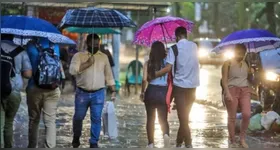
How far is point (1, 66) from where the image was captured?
24.3 ft

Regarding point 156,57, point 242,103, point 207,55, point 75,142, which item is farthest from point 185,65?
point 207,55

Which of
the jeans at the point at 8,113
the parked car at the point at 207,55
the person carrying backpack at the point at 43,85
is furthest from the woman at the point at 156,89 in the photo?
the parked car at the point at 207,55

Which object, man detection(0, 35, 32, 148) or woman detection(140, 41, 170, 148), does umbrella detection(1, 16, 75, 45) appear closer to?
man detection(0, 35, 32, 148)

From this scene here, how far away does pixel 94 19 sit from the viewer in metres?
8.89

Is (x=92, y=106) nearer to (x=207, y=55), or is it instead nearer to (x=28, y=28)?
(x=28, y=28)

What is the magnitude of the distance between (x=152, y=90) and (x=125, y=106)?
725 cm

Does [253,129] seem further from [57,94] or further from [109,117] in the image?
[57,94]

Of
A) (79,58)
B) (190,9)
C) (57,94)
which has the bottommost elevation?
(57,94)

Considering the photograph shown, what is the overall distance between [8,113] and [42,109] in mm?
643

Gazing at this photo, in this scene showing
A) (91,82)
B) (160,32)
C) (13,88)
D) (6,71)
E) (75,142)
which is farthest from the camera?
(160,32)

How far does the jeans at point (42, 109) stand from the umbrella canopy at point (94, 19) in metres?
1.32

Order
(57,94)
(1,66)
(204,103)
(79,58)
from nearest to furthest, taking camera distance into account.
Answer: (1,66), (57,94), (79,58), (204,103)

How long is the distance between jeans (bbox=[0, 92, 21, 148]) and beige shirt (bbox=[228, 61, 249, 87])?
3.37 m

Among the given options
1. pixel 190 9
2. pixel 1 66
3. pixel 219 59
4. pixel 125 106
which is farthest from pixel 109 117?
pixel 190 9
